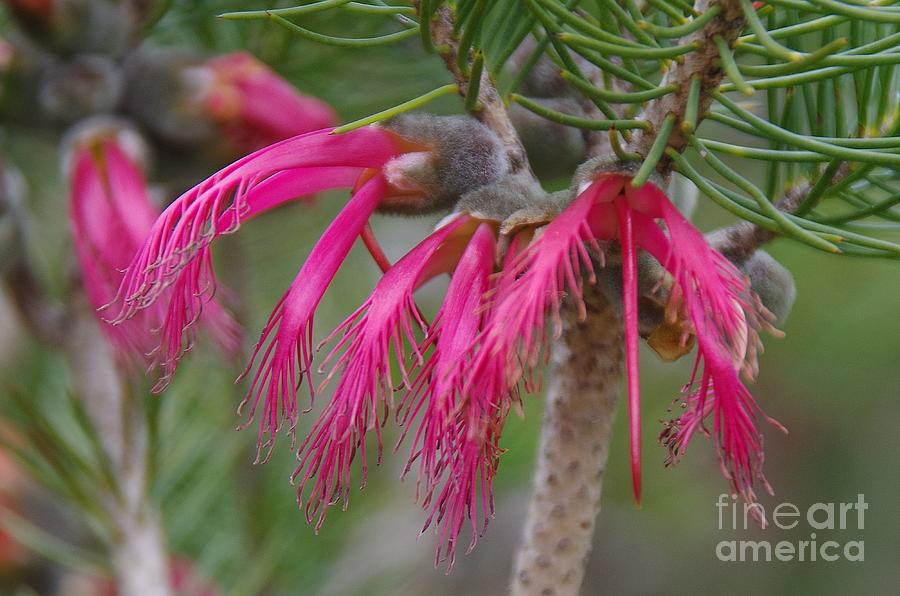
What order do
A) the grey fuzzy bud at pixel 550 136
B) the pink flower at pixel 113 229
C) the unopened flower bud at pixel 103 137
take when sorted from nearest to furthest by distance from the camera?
the grey fuzzy bud at pixel 550 136
the pink flower at pixel 113 229
the unopened flower bud at pixel 103 137

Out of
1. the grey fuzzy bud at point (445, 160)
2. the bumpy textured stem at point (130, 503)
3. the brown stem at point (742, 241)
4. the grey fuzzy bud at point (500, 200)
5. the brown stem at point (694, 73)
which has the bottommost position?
the bumpy textured stem at point (130, 503)

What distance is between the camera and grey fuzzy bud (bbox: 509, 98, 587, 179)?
1.36 feet

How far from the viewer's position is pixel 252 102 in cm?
71

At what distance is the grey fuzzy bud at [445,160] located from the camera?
329 mm

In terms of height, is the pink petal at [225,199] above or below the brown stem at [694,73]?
below

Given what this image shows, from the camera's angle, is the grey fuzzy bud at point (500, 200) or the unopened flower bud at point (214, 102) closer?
the grey fuzzy bud at point (500, 200)

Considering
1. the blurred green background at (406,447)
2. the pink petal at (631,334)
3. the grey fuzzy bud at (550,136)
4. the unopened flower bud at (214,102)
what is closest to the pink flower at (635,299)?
the pink petal at (631,334)

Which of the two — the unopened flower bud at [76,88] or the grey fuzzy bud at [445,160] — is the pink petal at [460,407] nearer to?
the grey fuzzy bud at [445,160]

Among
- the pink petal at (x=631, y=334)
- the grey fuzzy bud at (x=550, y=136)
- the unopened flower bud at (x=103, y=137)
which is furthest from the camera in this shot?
the unopened flower bud at (x=103, y=137)

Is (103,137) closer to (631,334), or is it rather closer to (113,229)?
(113,229)

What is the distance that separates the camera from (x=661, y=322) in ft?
1.08

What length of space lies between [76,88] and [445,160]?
46 centimetres

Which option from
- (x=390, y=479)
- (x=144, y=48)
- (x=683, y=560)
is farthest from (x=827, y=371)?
(x=144, y=48)

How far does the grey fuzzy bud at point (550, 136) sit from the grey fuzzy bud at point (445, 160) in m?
0.08
